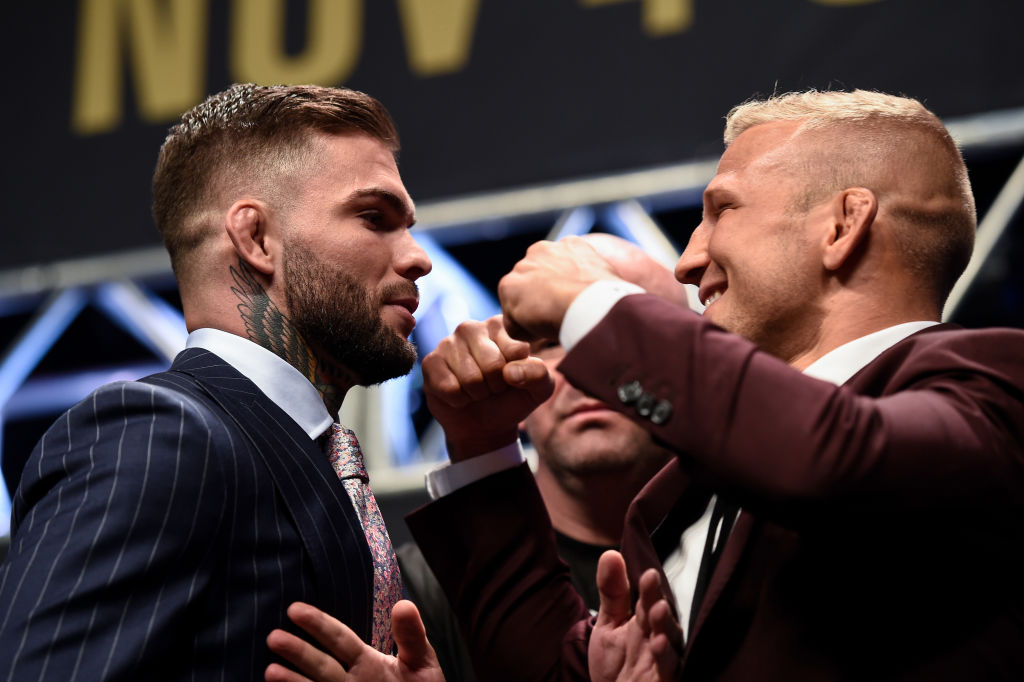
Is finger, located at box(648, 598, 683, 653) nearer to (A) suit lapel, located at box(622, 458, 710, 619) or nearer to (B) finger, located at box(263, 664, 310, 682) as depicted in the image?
(A) suit lapel, located at box(622, 458, 710, 619)

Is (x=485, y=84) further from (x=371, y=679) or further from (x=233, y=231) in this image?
(x=371, y=679)

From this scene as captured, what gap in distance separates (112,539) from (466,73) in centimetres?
221

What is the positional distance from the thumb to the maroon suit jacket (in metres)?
0.27

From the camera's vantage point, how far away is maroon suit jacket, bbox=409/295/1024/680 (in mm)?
1059

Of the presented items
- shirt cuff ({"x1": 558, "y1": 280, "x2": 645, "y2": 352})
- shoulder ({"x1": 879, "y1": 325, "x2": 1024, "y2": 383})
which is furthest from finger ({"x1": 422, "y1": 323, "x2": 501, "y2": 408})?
shoulder ({"x1": 879, "y1": 325, "x2": 1024, "y2": 383})

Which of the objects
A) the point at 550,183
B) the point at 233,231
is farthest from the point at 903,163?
the point at 550,183

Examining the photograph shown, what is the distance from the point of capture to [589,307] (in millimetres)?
1208

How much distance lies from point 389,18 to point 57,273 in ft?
4.07

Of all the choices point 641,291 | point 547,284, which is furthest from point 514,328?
point 641,291

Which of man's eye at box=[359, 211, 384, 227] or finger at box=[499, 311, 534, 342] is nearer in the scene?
finger at box=[499, 311, 534, 342]

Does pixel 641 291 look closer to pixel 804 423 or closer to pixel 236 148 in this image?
pixel 804 423

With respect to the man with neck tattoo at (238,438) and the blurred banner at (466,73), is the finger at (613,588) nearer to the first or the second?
the man with neck tattoo at (238,438)

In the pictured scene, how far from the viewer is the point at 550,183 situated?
294 centimetres

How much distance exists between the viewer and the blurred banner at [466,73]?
272 centimetres
